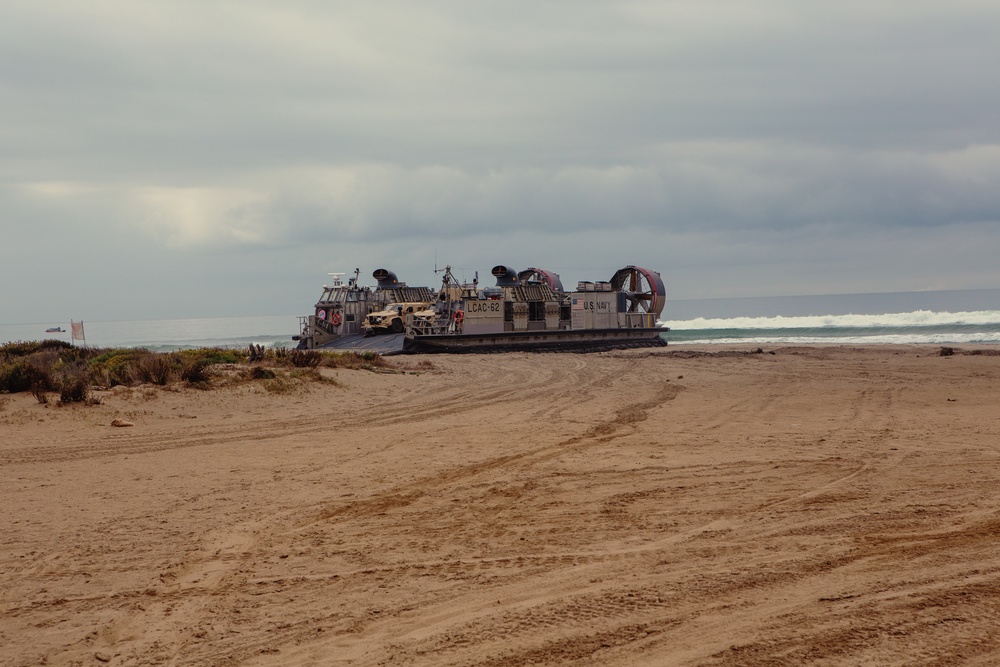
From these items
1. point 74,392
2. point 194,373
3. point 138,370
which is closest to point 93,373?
point 138,370

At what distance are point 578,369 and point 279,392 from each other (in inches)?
455

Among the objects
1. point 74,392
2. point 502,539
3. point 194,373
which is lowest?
point 502,539

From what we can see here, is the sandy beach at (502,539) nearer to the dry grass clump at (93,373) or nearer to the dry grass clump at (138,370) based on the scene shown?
the dry grass clump at (93,373)

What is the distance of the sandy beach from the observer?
4.85m

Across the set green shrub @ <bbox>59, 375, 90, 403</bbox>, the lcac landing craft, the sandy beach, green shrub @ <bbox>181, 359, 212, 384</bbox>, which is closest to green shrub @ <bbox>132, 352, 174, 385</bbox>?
green shrub @ <bbox>181, 359, 212, 384</bbox>

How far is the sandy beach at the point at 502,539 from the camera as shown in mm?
4852

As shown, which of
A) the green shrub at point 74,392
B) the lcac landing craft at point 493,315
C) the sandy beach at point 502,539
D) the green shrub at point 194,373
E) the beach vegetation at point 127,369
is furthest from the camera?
the lcac landing craft at point 493,315

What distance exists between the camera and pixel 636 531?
22.7 ft

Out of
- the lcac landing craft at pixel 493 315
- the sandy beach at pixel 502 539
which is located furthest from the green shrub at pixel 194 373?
the lcac landing craft at pixel 493 315

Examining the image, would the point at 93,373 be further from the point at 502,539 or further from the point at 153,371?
the point at 502,539

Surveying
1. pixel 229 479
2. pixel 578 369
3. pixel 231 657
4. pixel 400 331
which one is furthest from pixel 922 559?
pixel 400 331

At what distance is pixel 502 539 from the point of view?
681 cm

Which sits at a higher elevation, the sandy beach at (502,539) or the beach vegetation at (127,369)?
the beach vegetation at (127,369)

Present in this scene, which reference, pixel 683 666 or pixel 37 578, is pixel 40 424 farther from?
pixel 683 666
